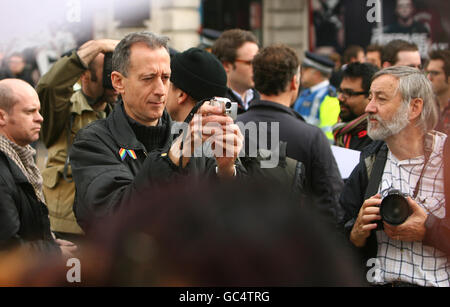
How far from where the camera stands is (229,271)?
0.79m

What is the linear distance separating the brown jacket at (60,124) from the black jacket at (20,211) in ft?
2.58

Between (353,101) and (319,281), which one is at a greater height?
(319,281)

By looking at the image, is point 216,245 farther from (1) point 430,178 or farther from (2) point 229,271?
(1) point 430,178

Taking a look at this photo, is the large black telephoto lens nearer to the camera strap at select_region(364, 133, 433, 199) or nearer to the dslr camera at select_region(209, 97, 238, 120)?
the camera strap at select_region(364, 133, 433, 199)

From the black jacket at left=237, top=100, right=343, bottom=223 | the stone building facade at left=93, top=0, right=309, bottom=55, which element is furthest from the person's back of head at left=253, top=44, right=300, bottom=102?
the stone building facade at left=93, top=0, right=309, bottom=55

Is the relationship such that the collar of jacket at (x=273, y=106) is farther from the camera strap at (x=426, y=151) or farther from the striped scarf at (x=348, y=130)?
the camera strap at (x=426, y=151)

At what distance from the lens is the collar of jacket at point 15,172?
273 centimetres

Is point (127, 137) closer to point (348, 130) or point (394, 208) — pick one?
point (394, 208)

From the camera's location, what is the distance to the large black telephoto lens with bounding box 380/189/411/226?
2486mm

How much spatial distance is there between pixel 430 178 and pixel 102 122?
1.42 meters

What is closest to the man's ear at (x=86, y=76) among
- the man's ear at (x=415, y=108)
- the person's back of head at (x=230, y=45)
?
the person's back of head at (x=230, y=45)

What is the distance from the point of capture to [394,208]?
2.51 meters

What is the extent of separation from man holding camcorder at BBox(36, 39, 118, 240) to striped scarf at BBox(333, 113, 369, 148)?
1.58m

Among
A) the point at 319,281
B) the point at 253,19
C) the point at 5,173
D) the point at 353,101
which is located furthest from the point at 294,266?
the point at 253,19
